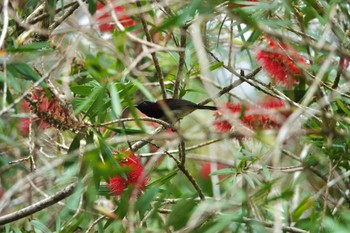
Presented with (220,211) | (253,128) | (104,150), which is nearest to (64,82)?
(104,150)

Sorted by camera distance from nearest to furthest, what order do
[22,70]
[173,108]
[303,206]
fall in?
1. [22,70]
2. [303,206]
3. [173,108]

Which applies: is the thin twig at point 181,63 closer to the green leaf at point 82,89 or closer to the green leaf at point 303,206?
the green leaf at point 82,89

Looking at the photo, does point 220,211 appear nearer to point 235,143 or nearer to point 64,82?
point 64,82

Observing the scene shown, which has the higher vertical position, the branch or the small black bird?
the small black bird

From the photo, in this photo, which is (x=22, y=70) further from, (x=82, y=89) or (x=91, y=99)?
(x=82, y=89)

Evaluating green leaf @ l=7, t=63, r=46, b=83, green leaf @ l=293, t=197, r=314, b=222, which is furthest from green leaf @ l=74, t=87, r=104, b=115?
green leaf @ l=293, t=197, r=314, b=222

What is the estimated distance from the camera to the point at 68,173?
201 cm

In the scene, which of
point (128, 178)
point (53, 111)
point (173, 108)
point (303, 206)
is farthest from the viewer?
point (173, 108)

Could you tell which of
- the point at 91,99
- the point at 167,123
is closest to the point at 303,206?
the point at 167,123

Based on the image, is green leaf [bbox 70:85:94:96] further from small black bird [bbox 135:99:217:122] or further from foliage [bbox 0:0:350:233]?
small black bird [bbox 135:99:217:122]

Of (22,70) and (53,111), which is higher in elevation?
(22,70)

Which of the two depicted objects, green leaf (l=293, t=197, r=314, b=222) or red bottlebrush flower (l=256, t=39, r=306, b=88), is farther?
red bottlebrush flower (l=256, t=39, r=306, b=88)

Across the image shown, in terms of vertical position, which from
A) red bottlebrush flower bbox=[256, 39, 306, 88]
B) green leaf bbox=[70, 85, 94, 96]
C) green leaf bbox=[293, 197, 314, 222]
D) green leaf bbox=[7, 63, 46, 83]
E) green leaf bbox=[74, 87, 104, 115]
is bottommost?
green leaf bbox=[293, 197, 314, 222]

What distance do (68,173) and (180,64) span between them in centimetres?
46
